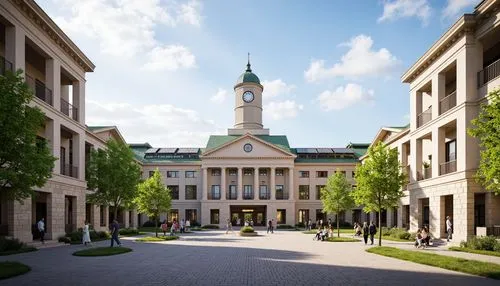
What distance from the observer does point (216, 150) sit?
7625 cm

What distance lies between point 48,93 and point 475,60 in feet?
99.5

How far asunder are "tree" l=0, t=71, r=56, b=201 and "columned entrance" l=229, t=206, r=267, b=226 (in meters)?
59.3

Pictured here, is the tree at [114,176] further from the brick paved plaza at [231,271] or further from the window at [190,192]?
the window at [190,192]

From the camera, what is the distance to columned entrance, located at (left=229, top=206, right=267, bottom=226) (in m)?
78.4

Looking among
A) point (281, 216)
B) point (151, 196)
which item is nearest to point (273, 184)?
point (281, 216)

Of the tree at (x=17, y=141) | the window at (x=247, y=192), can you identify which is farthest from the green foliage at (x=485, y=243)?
the window at (x=247, y=192)

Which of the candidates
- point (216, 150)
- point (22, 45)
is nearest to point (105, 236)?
point (22, 45)

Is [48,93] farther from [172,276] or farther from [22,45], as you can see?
[172,276]

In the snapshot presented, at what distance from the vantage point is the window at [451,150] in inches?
1400

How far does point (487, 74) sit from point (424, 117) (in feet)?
35.3

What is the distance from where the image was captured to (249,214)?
80.2m

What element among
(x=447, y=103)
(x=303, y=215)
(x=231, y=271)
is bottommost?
(x=303, y=215)

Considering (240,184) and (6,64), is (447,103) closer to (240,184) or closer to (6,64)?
(6,64)

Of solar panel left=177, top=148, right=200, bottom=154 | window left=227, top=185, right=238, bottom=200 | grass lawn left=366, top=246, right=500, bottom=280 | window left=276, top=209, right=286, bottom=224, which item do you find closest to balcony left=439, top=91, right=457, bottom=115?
grass lawn left=366, top=246, right=500, bottom=280
